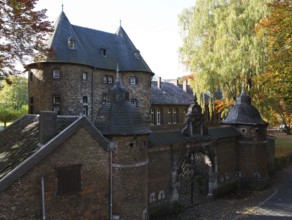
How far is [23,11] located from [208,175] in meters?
14.6

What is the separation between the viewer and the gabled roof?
11.3 meters

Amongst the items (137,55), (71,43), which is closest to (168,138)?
(71,43)

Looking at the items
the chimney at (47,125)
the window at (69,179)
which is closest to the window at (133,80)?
the chimney at (47,125)

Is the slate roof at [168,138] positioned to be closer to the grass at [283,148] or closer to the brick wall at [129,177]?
the brick wall at [129,177]

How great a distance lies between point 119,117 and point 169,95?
29.9 m

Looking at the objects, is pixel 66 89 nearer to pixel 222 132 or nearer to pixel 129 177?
pixel 222 132

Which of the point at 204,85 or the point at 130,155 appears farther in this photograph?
the point at 204,85

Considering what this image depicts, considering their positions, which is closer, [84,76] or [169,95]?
[84,76]

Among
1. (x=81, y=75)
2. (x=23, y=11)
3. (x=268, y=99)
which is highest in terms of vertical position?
(x=23, y=11)

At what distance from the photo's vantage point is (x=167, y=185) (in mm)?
17359

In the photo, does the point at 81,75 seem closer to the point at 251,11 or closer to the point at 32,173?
the point at 251,11

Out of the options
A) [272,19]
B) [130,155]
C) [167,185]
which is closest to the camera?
[130,155]

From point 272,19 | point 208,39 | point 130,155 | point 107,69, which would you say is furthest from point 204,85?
point 130,155

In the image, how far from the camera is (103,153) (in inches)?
536
